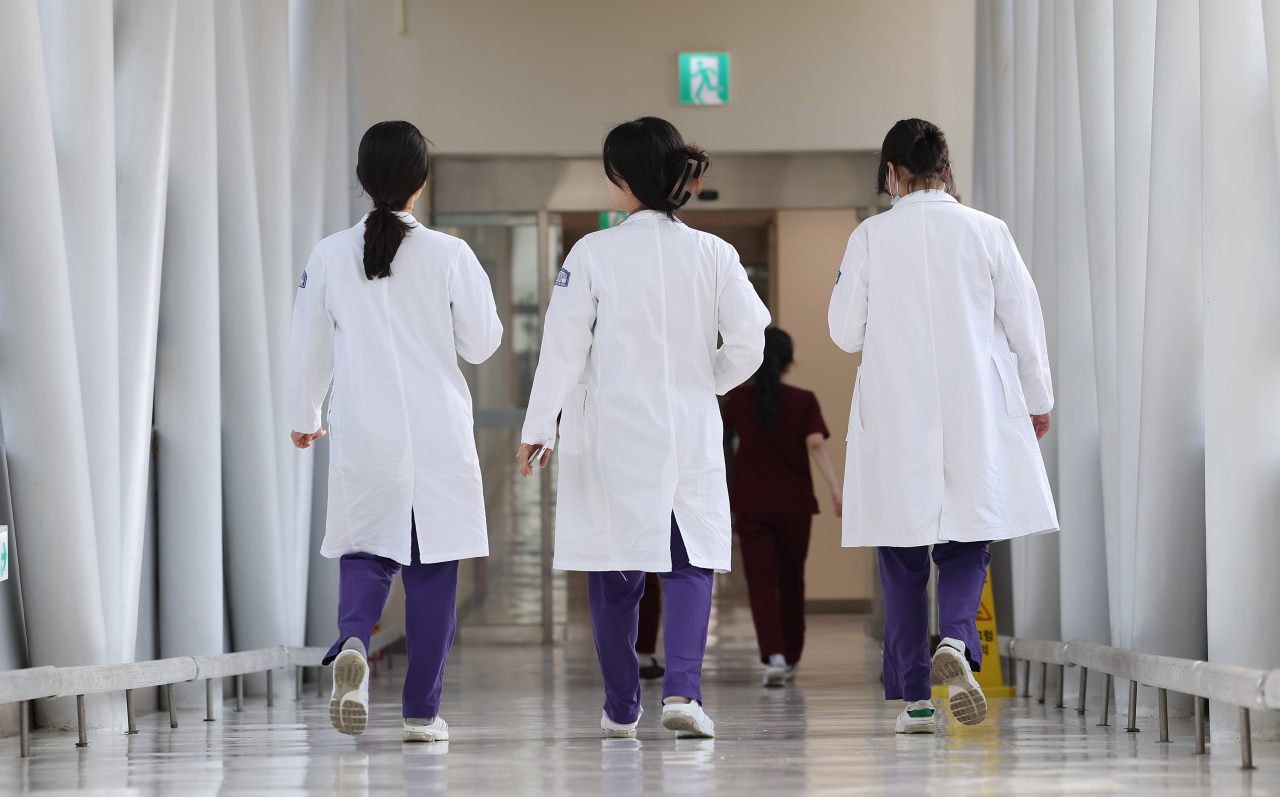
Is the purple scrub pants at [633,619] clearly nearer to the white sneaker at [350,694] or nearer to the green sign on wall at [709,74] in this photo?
the white sneaker at [350,694]

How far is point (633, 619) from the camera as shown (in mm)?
3742

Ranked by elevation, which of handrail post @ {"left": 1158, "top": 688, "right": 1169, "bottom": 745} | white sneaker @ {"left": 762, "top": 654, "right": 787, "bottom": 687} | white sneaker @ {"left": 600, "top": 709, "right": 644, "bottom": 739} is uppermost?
handrail post @ {"left": 1158, "top": 688, "right": 1169, "bottom": 745}

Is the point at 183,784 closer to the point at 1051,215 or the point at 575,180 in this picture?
the point at 1051,215

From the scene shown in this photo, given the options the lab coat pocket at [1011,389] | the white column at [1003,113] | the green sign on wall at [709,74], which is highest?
the green sign on wall at [709,74]

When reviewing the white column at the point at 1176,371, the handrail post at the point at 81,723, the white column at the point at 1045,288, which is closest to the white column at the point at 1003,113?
the white column at the point at 1045,288

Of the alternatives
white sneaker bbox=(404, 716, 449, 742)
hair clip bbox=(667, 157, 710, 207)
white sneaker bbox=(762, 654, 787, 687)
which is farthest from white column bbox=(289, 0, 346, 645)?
hair clip bbox=(667, 157, 710, 207)

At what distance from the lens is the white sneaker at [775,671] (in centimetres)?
586

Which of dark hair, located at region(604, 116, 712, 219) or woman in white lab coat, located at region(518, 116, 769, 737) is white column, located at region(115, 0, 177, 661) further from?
dark hair, located at region(604, 116, 712, 219)

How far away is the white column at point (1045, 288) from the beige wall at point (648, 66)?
7.99 ft

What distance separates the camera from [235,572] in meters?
5.38

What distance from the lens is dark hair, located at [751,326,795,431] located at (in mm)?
6387

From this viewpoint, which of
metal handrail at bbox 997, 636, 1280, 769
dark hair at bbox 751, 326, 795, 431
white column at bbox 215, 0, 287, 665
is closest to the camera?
metal handrail at bbox 997, 636, 1280, 769

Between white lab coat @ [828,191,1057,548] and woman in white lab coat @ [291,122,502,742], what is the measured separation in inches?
44.5

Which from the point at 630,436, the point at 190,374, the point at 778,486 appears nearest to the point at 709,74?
the point at 778,486
